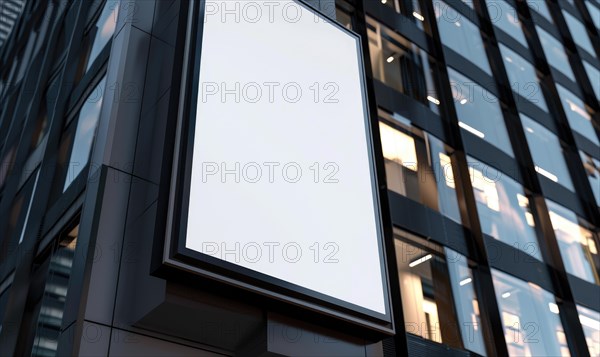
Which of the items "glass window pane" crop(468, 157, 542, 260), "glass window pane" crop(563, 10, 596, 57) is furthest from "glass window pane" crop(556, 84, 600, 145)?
"glass window pane" crop(468, 157, 542, 260)

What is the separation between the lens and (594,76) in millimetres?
26781

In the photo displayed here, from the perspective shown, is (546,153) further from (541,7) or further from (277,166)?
(277,166)

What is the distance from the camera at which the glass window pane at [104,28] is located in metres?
12.4

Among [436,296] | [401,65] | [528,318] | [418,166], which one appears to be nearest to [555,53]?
[401,65]

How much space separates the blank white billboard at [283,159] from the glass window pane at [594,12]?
21.9m

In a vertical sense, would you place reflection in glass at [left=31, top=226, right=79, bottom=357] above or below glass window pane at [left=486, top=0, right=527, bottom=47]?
below

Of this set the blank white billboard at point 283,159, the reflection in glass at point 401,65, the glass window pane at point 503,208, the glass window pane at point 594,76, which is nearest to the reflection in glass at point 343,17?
the reflection in glass at point 401,65

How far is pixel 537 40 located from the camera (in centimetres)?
2472

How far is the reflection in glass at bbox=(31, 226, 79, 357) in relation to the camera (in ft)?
31.6

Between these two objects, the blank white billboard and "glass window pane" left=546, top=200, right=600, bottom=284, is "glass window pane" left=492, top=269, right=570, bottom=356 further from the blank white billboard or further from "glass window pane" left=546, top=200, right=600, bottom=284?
the blank white billboard

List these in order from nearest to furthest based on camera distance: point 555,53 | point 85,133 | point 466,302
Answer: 1. point 85,133
2. point 466,302
3. point 555,53

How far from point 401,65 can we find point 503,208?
4.64 m

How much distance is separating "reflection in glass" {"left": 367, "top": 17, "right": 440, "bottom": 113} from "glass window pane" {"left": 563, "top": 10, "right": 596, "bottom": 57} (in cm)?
1276

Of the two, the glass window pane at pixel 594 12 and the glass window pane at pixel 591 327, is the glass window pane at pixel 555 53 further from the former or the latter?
the glass window pane at pixel 591 327
